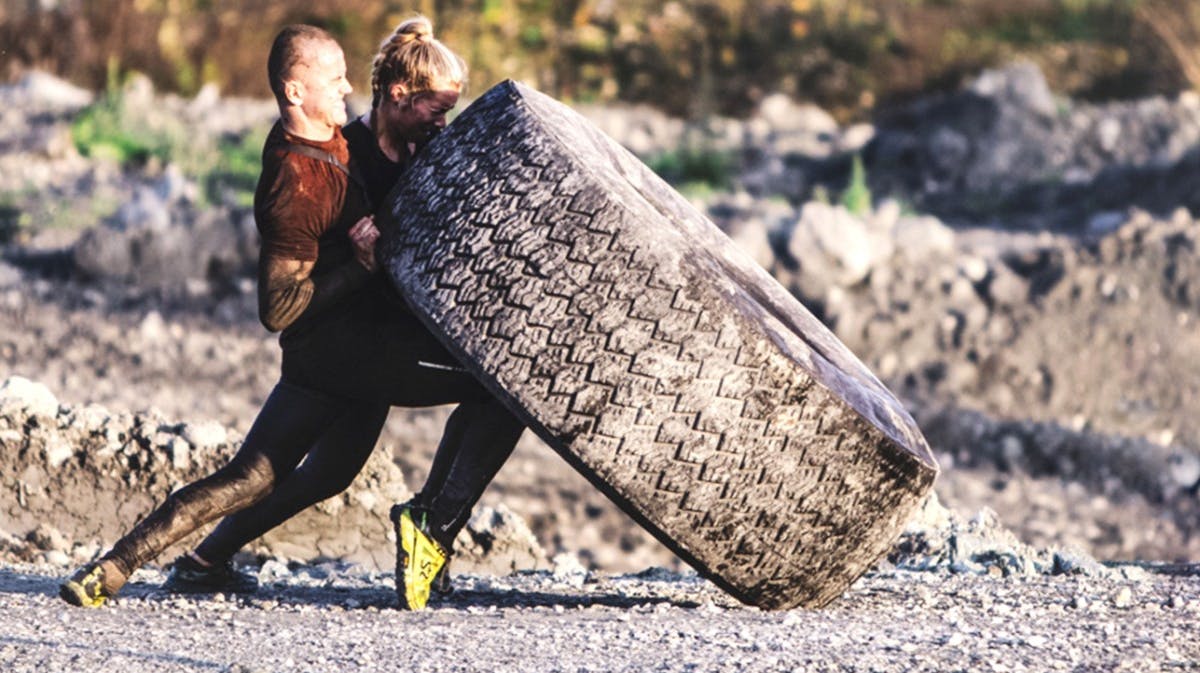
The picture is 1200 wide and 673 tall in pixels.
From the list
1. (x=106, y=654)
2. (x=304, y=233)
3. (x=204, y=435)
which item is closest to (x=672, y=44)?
(x=204, y=435)

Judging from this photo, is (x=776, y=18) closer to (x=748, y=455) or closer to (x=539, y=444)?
(x=539, y=444)

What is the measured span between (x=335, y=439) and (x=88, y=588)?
0.70 m

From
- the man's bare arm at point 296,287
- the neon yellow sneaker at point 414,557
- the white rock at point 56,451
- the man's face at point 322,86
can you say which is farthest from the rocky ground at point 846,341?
the man's face at point 322,86

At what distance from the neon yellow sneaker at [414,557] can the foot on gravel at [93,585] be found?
681mm

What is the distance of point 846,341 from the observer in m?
11.2

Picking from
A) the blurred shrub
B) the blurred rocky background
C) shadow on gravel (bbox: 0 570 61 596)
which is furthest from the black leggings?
the blurred shrub

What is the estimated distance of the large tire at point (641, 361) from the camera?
170 inches

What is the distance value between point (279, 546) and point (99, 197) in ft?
23.8

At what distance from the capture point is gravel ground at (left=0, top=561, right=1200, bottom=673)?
3.94 meters

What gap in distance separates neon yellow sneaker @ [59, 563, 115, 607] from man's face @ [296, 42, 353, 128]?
4.00 ft

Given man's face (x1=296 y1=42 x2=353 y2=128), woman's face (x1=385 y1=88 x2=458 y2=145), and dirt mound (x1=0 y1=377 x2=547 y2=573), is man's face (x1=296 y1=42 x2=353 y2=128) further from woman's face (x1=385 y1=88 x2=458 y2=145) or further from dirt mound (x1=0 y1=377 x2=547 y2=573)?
dirt mound (x1=0 y1=377 x2=547 y2=573)

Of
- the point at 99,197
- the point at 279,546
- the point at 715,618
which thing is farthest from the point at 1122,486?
the point at 99,197

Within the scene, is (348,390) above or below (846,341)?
above

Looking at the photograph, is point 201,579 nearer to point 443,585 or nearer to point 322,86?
point 443,585
